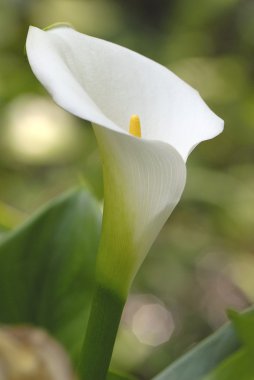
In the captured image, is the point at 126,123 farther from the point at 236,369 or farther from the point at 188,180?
the point at 188,180

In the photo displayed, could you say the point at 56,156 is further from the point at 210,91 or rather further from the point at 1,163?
the point at 210,91

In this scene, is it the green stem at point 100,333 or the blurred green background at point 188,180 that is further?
the blurred green background at point 188,180

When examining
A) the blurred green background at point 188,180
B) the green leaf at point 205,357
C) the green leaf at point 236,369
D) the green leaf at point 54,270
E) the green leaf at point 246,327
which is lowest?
the blurred green background at point 188,180

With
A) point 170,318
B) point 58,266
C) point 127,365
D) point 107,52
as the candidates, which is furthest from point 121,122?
point 170,318

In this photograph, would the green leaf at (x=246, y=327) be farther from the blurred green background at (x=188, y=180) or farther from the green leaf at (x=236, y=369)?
the blurred green background at (x=188, y=180)

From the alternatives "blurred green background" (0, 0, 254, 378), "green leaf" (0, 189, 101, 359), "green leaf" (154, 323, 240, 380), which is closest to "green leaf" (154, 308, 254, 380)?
"green leaf" (154, 323, 240, 380)

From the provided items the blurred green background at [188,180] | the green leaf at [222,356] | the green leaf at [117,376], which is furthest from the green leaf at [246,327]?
the blurred green background at [188,180]
